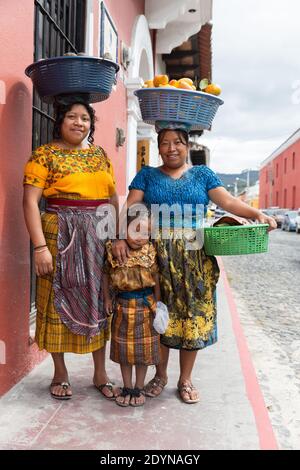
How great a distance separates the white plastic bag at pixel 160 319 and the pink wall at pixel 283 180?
35225 mm

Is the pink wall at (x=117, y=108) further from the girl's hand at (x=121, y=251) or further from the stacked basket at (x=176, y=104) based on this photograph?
the girl's hand at (x=121, y=251)

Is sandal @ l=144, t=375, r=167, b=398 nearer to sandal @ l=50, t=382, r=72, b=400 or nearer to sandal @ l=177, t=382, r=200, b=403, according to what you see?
sandal @ l=177, t=382, r=200, b=403

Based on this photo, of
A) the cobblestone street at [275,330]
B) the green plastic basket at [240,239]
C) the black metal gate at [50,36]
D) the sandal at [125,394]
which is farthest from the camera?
the black metal gate at [50,36]

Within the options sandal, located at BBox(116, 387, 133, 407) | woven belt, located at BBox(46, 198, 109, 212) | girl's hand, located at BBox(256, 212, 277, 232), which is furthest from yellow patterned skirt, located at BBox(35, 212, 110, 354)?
girl's hand, located at BBox(256, 212, 277, 232)

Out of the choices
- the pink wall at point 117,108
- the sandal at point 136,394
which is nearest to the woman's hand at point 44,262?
the sandal at point 136,394

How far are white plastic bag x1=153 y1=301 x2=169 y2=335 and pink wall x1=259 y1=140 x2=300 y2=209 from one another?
116 ft

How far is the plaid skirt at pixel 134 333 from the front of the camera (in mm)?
2723

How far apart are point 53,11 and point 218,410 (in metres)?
2.98

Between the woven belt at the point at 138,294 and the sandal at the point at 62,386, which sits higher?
the woven belt at the point at 138,294

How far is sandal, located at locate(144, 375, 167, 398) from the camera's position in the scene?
2957mm

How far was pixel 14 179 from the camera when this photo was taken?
2793 mm

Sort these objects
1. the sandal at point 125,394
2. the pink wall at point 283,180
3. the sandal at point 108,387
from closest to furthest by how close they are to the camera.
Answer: the sandal at point 125,394 → the sandal at point 108,387 → the pink wall at point 283,180

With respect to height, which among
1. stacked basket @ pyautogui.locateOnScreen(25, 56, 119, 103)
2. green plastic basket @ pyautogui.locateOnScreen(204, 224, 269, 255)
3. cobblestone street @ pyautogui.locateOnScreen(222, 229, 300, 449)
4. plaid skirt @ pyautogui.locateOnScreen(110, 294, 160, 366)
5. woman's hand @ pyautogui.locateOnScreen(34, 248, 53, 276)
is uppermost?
stacked basket @ pyautogui.locateOnScreen(25, 56, 119, 103)

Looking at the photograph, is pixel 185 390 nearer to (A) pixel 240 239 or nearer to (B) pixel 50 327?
(B) pixel 50 327
